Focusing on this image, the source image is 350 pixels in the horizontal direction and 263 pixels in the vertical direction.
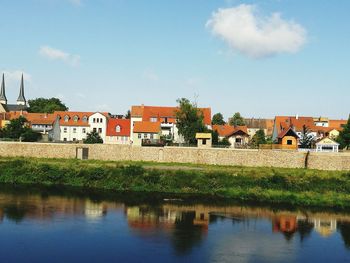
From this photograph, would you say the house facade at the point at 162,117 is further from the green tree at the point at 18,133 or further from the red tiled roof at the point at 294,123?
the green tree at the point at 18,133

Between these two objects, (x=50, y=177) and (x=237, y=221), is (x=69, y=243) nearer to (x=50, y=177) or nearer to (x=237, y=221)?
(x=237, y=221)

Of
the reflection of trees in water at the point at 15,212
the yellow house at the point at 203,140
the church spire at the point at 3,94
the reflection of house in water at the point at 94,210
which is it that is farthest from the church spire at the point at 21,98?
the reflection of trees in water at the point at 15,212

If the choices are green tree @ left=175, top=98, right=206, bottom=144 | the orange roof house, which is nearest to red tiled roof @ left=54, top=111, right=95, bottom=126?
green tree @ left=175, top=98, right=206, bottom=144

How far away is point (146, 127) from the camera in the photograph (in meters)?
68.9

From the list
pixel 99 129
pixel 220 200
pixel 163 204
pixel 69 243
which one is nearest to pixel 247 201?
pixel 220 200

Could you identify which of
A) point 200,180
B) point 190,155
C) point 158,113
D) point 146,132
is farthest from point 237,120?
point 200,180

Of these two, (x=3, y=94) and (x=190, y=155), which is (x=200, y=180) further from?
(x=3, y=94)

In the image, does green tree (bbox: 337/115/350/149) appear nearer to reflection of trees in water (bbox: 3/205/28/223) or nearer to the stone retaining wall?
the stone retaining wall

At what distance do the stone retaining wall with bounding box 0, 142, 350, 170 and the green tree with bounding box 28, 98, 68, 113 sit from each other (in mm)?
56939

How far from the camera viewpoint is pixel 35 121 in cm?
7794

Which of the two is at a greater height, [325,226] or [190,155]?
[190,155]

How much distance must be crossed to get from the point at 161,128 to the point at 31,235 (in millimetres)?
49567

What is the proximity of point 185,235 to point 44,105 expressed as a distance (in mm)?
95394

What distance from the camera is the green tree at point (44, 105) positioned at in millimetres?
107475
